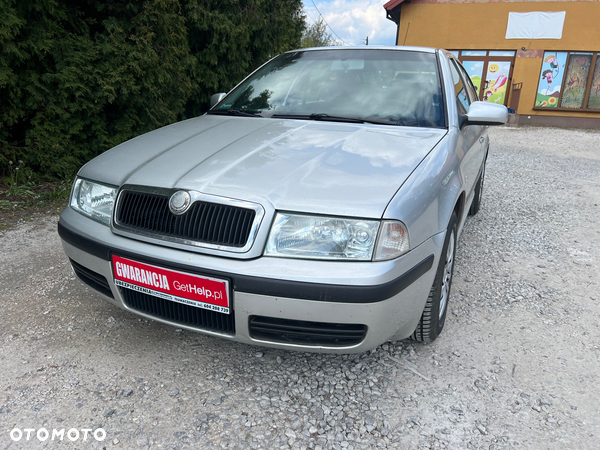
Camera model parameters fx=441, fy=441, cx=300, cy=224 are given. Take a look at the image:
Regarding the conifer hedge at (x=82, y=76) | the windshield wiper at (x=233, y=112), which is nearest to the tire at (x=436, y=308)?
the windshield wiper at (x=233, y=112)

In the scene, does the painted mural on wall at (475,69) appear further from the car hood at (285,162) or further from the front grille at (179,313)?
the front grille at (179,313)

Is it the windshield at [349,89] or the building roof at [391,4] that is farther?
the building roof at [391,4]

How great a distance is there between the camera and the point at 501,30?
14031mm

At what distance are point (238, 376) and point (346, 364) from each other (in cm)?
53

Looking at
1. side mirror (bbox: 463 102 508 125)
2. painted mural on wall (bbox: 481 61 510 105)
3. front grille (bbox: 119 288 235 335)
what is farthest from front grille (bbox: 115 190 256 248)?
painted mural on wall (bbox: 481 61 510 105)

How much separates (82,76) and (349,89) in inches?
124

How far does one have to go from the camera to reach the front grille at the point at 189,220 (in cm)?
171

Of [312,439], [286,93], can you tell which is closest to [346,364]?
[312,439]

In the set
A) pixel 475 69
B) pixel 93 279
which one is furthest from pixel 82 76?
pixel 475 69

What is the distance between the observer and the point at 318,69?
306 cm

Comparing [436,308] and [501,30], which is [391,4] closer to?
[501,30]

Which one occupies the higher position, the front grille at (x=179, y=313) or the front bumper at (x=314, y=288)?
the front bumper at (x=314, y=288)

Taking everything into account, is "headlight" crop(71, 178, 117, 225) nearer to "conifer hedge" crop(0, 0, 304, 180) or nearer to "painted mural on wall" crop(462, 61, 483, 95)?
"conifer hedge" crop(0, 0, 304, 180)

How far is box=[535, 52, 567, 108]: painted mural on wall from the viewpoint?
13.9 m
